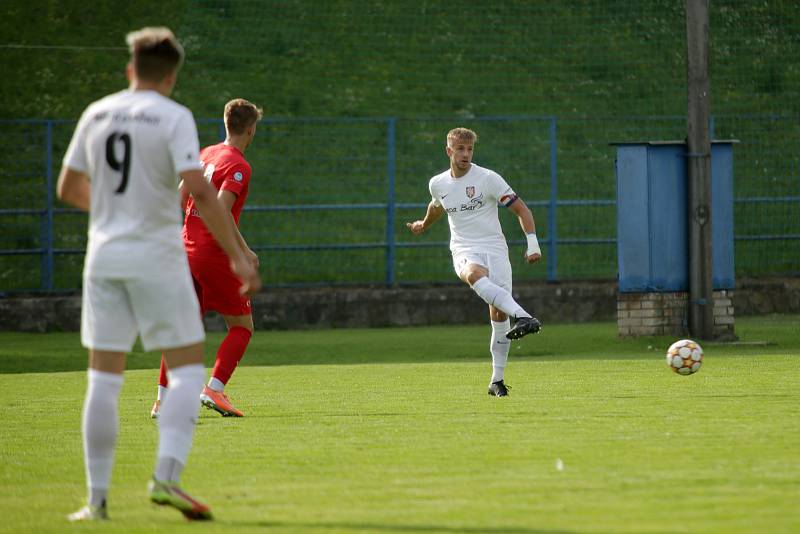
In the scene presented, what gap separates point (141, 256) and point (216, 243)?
12.9 ft

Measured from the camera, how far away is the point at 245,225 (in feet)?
70.5

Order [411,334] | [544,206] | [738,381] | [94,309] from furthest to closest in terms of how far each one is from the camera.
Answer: [544,206], [411,334], [738,381], [94,309]

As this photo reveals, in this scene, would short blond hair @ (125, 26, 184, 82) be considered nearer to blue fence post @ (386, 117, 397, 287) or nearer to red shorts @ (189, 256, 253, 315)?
red shorts @ (189, 256, 253, 315)

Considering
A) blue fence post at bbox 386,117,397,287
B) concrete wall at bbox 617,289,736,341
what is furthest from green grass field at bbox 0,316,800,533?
blue fence post at bbox 386,117,397,287

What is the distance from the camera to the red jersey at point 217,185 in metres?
9.27

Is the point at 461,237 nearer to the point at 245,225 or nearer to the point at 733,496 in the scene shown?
the point at 733,496

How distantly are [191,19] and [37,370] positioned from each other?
14042mm

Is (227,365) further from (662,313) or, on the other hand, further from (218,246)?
(662,313)

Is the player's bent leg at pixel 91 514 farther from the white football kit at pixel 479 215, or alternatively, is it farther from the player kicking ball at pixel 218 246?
the white football kit at pixel 479 215

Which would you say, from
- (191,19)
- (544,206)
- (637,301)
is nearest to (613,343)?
(637,301)

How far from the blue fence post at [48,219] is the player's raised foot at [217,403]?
440 inches

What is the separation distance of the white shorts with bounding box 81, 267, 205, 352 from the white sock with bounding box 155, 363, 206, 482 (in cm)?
15

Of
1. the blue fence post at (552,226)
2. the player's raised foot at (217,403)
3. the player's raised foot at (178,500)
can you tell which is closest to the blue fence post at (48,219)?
the blue fence post at (552,226)

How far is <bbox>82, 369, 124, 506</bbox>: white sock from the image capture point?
5.58m
